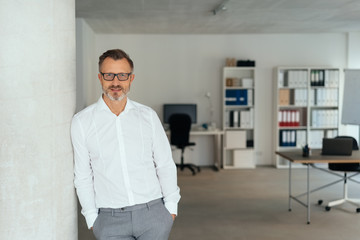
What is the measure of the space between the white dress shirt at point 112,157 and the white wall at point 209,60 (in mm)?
6826

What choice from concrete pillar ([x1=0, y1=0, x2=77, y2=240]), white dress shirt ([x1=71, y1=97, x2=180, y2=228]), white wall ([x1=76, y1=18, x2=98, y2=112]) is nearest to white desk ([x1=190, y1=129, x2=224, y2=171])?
white wall ([x1=76, y1=18, x2=98, y2=112])

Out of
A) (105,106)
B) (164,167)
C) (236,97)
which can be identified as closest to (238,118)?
(236,97)

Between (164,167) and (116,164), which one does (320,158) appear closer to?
(164,167)

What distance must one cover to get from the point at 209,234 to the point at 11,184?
3.07 m

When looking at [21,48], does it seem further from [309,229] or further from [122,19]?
[122,19]

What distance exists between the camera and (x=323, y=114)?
8.64 meters

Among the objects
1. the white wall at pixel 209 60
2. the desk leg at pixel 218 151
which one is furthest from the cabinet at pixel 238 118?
the white wall at pixel 209 60

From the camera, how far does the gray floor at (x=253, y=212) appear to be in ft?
14.9

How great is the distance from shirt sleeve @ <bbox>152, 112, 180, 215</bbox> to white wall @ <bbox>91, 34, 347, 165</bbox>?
266 inches

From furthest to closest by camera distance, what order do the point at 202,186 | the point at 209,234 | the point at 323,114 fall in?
1. the point at 323,114
2. the point at 202,186
3. the point at 209,234

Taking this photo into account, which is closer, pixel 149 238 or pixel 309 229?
pixel 149 238

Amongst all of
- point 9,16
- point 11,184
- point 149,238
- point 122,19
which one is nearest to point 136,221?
point 149,238

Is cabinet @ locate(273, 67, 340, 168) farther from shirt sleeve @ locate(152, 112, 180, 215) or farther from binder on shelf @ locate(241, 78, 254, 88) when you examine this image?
shirt sleeve @ locate(152, 112, 180, 215)

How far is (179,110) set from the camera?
8.57 metres
